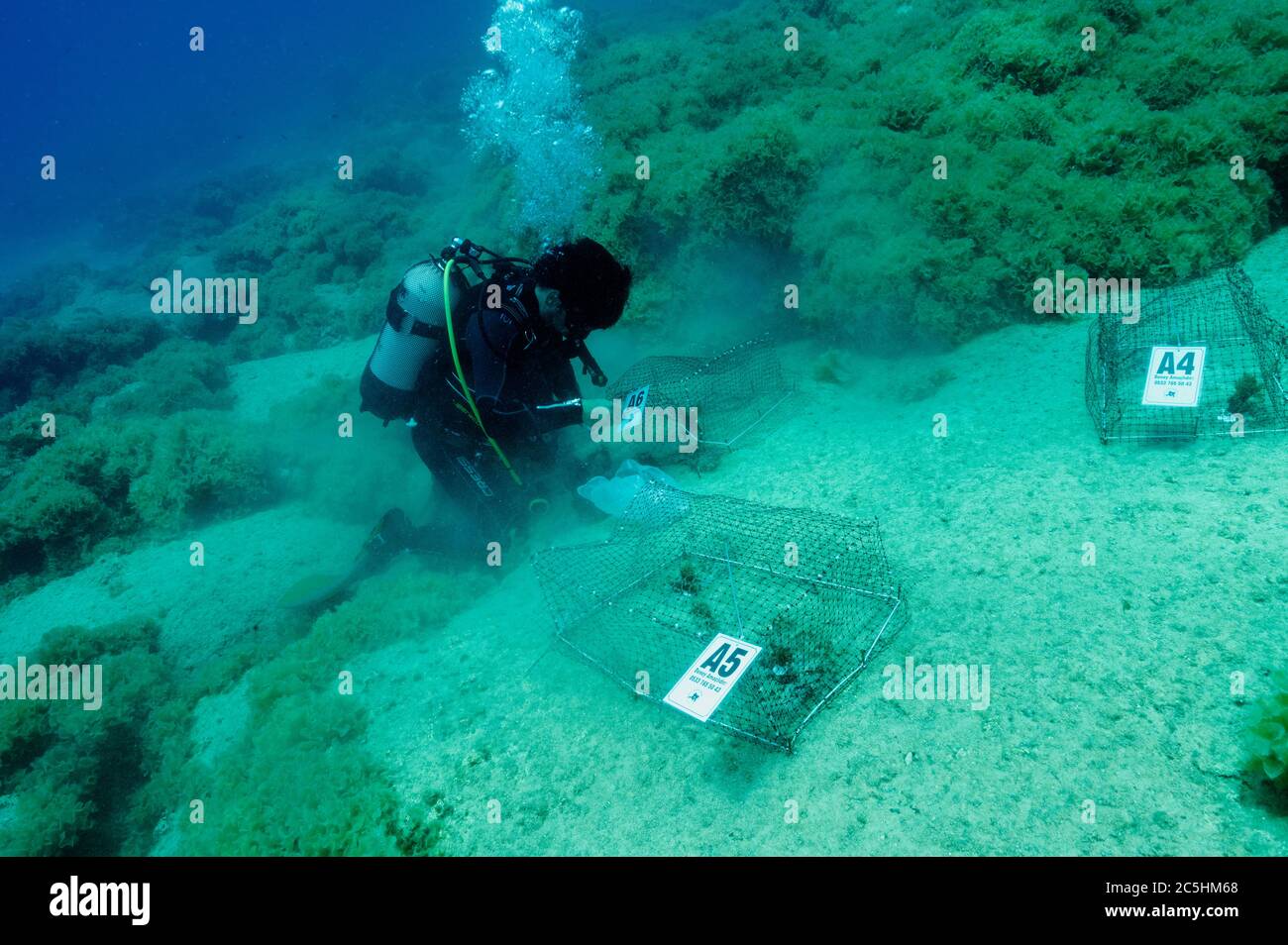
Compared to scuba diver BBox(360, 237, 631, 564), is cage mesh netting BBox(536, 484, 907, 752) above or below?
below

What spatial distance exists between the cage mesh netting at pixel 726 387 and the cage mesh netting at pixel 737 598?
1763 millimetres

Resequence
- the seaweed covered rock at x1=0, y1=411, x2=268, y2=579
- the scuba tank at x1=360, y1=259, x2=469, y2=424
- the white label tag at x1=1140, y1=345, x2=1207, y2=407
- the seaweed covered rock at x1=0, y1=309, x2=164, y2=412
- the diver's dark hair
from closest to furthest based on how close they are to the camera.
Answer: the white label tag at x1=1140, y1=345, x2=1207, y2=407 < the diver's dark hair < the scuba tank at x1=360, y1=259, x2=469, y2=424 < the seaweed covered rock at x1=0, y1=411, x2=268, y2=579 < the seaweed covered rock at x1=0, y1=309, x2=164, y2=412

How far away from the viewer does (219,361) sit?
40.5ft

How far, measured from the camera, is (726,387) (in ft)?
23.6

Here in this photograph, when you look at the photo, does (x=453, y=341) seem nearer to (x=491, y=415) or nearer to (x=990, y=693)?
(x=491, y=415)

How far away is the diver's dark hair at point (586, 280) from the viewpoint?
4699 millimetres

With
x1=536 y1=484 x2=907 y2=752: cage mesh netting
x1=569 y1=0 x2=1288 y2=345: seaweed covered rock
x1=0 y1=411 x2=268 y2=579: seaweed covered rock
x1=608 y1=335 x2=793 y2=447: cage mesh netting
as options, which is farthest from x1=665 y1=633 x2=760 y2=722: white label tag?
x1=0 y1=411 x2=268 y2=579: seaweed covered rock

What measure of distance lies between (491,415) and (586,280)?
4.82ft

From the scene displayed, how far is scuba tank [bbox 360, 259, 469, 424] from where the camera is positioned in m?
5.33

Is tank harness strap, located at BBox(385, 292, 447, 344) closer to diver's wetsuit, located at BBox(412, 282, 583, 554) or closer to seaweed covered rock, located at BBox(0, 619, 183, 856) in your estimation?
diver's wetsuit, located at BBox(412, 282, 583, 554)

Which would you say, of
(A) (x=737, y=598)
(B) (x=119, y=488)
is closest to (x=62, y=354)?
(B) (x=119, y=488)

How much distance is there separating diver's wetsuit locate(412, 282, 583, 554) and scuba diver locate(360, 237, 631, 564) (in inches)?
0.4

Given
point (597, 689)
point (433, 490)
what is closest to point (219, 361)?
point (433, 490)

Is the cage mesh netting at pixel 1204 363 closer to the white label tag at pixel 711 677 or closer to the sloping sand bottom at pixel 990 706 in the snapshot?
the sloping sand bottom at pixel 990 706
